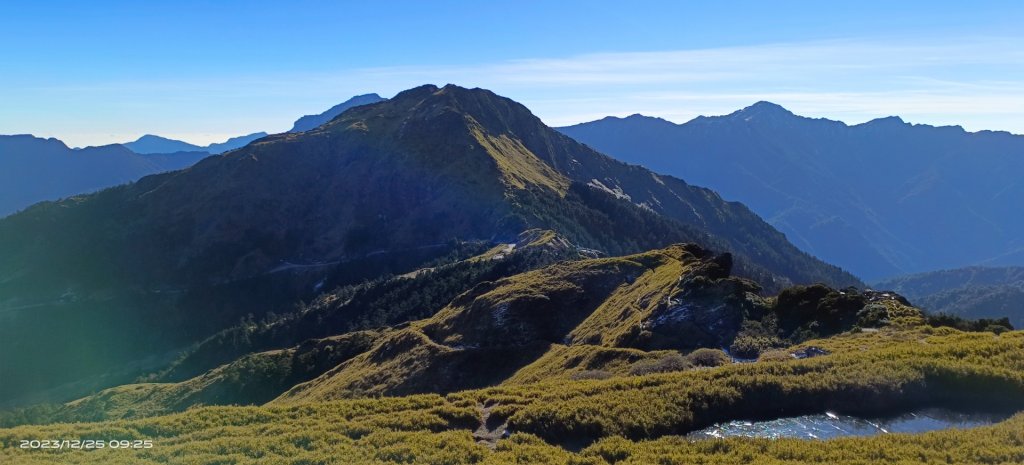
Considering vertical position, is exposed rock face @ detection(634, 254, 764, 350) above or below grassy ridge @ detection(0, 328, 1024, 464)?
below

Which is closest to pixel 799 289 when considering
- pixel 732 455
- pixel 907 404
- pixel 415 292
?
pixel 907 404

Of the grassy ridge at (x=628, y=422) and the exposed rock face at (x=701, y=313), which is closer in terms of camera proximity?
the grassy ridge at (x=628, y=422)

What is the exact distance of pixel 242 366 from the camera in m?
101

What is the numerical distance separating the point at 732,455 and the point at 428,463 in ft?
35.3

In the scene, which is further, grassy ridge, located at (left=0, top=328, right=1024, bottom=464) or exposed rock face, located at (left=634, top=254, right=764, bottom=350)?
exposed rock face, located at (left=634, top=254, right=764, bottom=350)

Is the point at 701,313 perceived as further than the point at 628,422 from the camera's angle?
Yes

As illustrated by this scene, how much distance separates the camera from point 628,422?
24078 mm

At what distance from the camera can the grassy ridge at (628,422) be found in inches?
834

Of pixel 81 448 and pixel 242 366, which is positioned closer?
pixel 81 448

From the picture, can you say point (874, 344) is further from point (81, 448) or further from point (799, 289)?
point (81, 448)

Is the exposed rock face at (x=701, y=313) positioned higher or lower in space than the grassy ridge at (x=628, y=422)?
lower

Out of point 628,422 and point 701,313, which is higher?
point 628,422

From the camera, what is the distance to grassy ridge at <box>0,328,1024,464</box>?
21.2m

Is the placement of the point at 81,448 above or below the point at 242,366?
above
